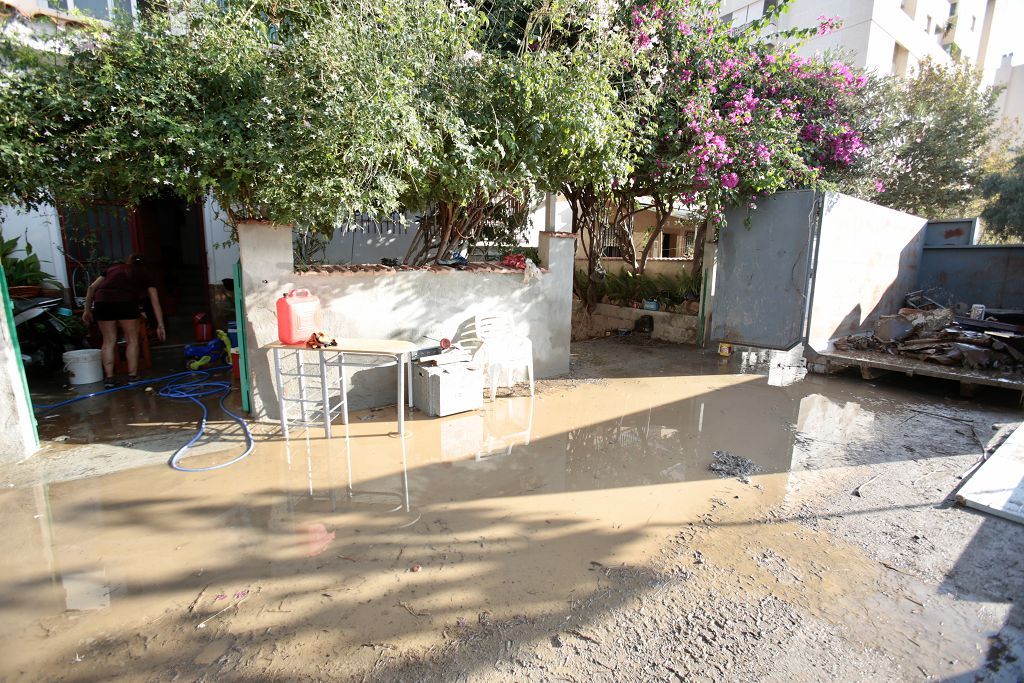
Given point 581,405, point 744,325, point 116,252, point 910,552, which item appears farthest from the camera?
point 116,252

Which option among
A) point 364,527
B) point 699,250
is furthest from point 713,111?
point 364,527

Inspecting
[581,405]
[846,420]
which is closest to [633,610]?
[581,405]

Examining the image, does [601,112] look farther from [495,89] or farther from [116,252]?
[116,252]

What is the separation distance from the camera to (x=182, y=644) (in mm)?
2369

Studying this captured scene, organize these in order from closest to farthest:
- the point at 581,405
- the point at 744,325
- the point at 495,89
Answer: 1. the point at 495,89
2. the point at 581,405
3. the point at 744,325

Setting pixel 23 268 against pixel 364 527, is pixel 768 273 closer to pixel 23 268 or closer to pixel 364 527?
pixel 364 527

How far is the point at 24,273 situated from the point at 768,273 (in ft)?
36.1

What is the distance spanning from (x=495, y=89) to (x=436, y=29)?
2.76 ft

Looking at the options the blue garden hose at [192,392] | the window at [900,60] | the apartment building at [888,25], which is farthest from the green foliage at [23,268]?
the window at [900,60]

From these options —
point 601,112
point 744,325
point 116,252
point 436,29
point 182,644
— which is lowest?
point 182,644

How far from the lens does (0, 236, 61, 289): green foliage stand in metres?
7.36

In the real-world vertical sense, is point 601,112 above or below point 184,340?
above

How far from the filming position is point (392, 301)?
575cm

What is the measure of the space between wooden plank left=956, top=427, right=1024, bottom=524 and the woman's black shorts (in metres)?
8.84
